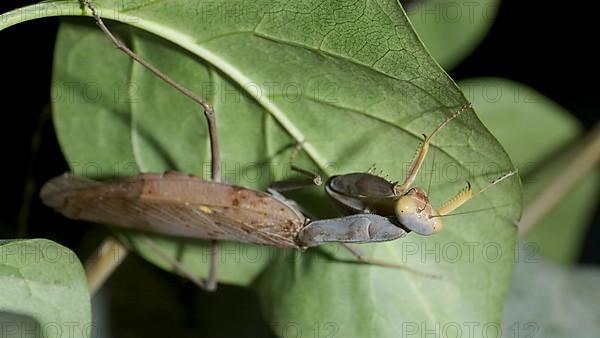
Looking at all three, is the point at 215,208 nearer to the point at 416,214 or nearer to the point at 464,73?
the point at 416,214

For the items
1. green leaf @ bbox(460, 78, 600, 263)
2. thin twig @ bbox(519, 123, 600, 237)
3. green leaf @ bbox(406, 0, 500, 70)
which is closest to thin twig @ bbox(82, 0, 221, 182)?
green leaf @ bbox(406, 0, 500, 70)

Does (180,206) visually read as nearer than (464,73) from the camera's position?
Yes

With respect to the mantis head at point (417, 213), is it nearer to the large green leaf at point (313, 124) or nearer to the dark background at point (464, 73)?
the large green leaf at point (313, 124)

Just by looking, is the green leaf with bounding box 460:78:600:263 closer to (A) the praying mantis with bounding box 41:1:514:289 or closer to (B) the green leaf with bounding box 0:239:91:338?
(A) the praying mantis with bounding box 41:1:514:289

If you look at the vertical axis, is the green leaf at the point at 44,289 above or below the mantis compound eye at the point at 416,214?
below

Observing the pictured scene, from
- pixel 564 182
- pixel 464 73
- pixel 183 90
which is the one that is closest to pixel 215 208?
pixel 183 90

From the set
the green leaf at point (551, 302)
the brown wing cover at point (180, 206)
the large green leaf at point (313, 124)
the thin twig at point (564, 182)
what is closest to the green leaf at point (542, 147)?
the thin twig at point (564, 182)
